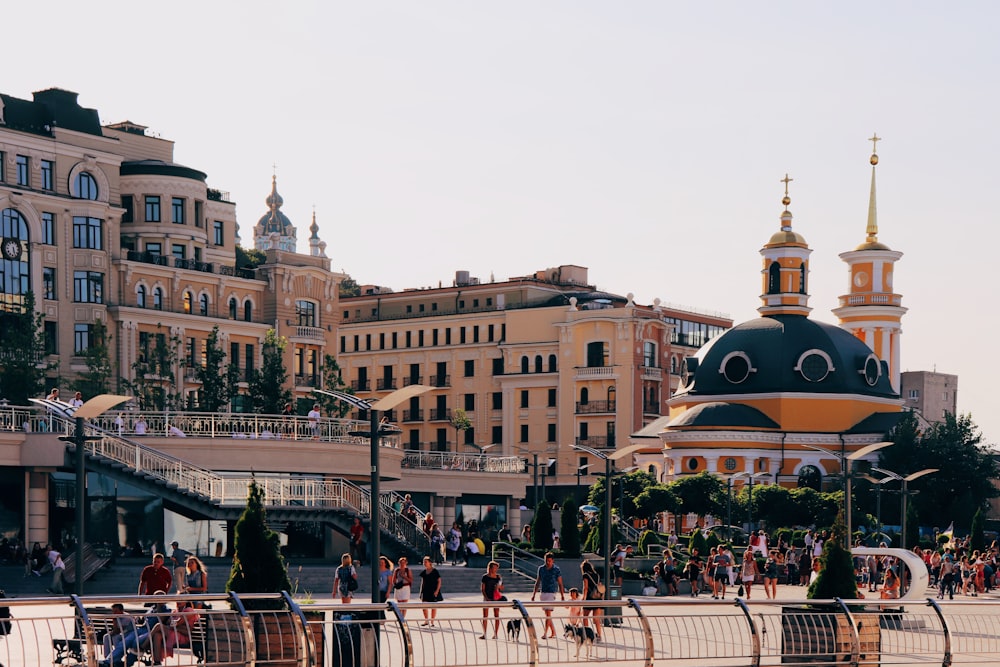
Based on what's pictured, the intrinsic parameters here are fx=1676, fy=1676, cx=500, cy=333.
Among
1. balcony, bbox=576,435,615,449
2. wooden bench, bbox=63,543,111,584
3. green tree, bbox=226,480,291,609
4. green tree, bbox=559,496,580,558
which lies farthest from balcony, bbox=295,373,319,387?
green tree, bbox=226,480,291,609

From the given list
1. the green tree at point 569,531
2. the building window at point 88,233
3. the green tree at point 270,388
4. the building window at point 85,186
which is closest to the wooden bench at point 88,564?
the green tree at point 569,531

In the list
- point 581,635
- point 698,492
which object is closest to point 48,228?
point 698,492

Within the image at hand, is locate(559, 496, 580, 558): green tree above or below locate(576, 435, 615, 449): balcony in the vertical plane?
above

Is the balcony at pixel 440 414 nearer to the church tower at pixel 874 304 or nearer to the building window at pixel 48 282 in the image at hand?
the church tower at pixel 874 304

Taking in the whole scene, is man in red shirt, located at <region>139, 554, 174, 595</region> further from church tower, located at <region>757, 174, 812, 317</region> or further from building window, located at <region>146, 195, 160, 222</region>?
church tower, located at <region>757, 174, 812, 317</region>

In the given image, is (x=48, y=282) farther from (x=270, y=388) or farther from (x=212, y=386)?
(x=270, y=388)

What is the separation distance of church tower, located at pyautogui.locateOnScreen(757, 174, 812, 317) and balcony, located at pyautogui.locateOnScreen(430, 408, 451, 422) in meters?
19.7

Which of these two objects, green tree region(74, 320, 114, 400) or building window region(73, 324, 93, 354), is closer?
green tree region(74, 320, 114, 400)

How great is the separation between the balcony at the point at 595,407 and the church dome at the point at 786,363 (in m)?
4.53

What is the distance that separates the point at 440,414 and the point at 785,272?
22456mm

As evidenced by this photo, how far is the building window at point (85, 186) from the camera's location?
69.2 metres

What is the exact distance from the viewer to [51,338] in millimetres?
67750

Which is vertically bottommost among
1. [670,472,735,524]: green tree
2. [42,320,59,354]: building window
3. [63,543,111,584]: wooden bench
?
[670,472,735,524]: green tree

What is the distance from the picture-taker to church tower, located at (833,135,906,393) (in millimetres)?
102625
